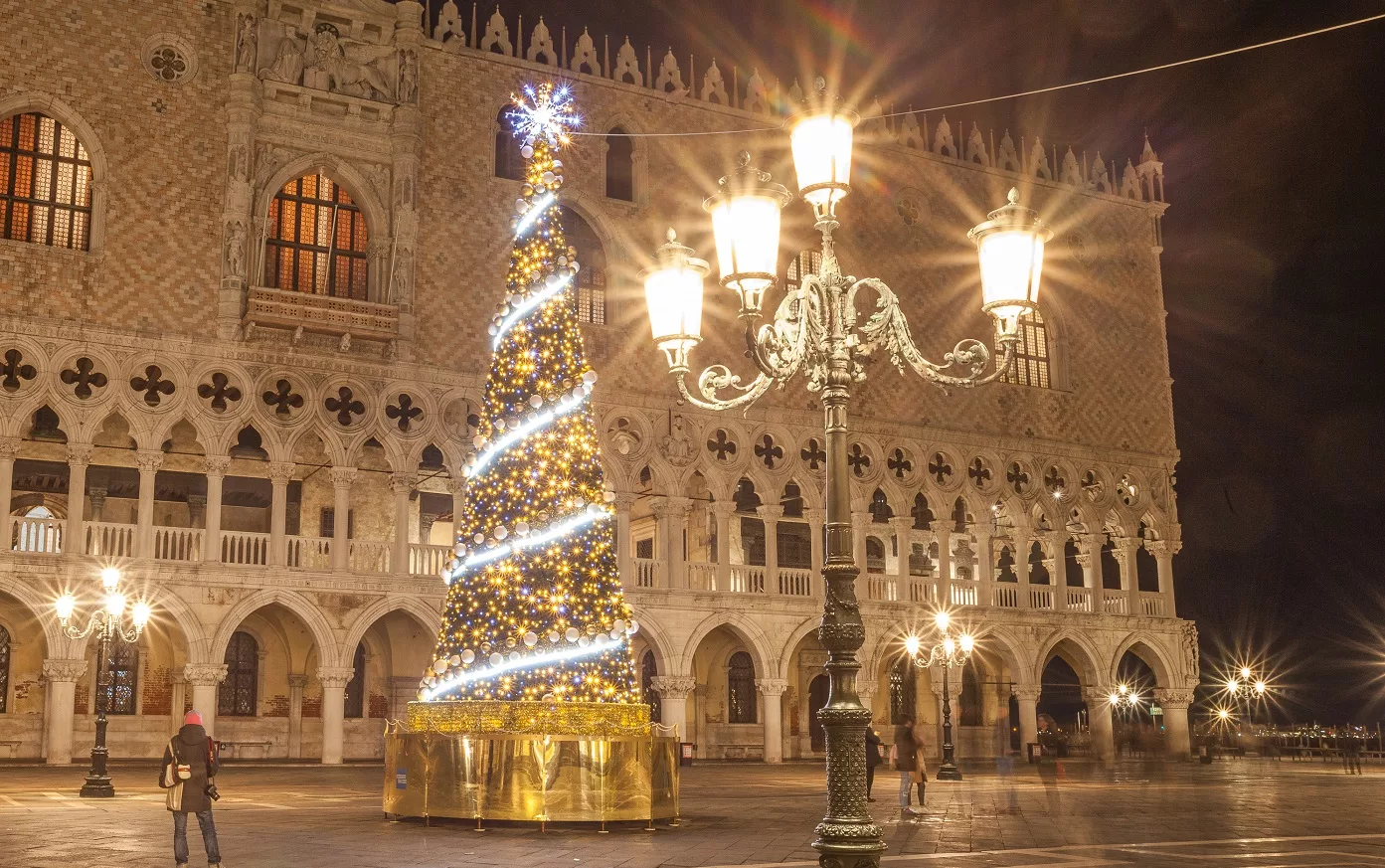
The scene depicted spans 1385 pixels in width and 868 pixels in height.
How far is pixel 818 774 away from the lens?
20.8 m

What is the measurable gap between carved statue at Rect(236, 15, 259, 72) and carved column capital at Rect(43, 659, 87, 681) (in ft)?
31.0

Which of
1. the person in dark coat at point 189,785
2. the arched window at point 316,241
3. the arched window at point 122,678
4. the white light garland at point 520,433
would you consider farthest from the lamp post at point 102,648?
the person in dark coat at point 189,785

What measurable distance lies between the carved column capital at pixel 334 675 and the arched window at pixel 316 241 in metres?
5.93

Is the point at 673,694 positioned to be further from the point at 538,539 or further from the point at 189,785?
the point at 189,785

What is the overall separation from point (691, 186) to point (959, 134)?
696cm

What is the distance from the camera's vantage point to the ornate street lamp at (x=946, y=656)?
1889cm

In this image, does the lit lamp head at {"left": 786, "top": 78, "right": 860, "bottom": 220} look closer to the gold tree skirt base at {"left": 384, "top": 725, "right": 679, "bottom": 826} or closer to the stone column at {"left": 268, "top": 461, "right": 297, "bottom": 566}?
the gold tree skirt base at {"left": 384, "top": 725, "right": 679, "bottom": 826}

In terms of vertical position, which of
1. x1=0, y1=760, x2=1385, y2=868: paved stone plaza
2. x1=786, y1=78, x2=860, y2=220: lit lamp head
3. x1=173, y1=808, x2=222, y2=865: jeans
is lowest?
x1=0, y1=760, x2=1385, y2=868: paved stone plaza

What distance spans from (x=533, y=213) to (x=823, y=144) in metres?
5.48

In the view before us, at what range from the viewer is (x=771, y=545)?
2453cm

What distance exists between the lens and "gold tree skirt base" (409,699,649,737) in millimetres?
10422

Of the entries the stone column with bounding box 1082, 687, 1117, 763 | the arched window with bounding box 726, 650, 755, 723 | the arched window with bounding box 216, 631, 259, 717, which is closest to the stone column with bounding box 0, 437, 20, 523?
the arched window with bounding box 216, 631, 259, 717

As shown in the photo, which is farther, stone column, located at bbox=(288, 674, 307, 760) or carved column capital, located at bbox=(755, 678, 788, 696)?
carved column capital, located at bbox=(755, 678, 788, 696)

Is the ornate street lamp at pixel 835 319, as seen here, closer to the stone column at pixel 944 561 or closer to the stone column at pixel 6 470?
the stone column at pixel 6 470
